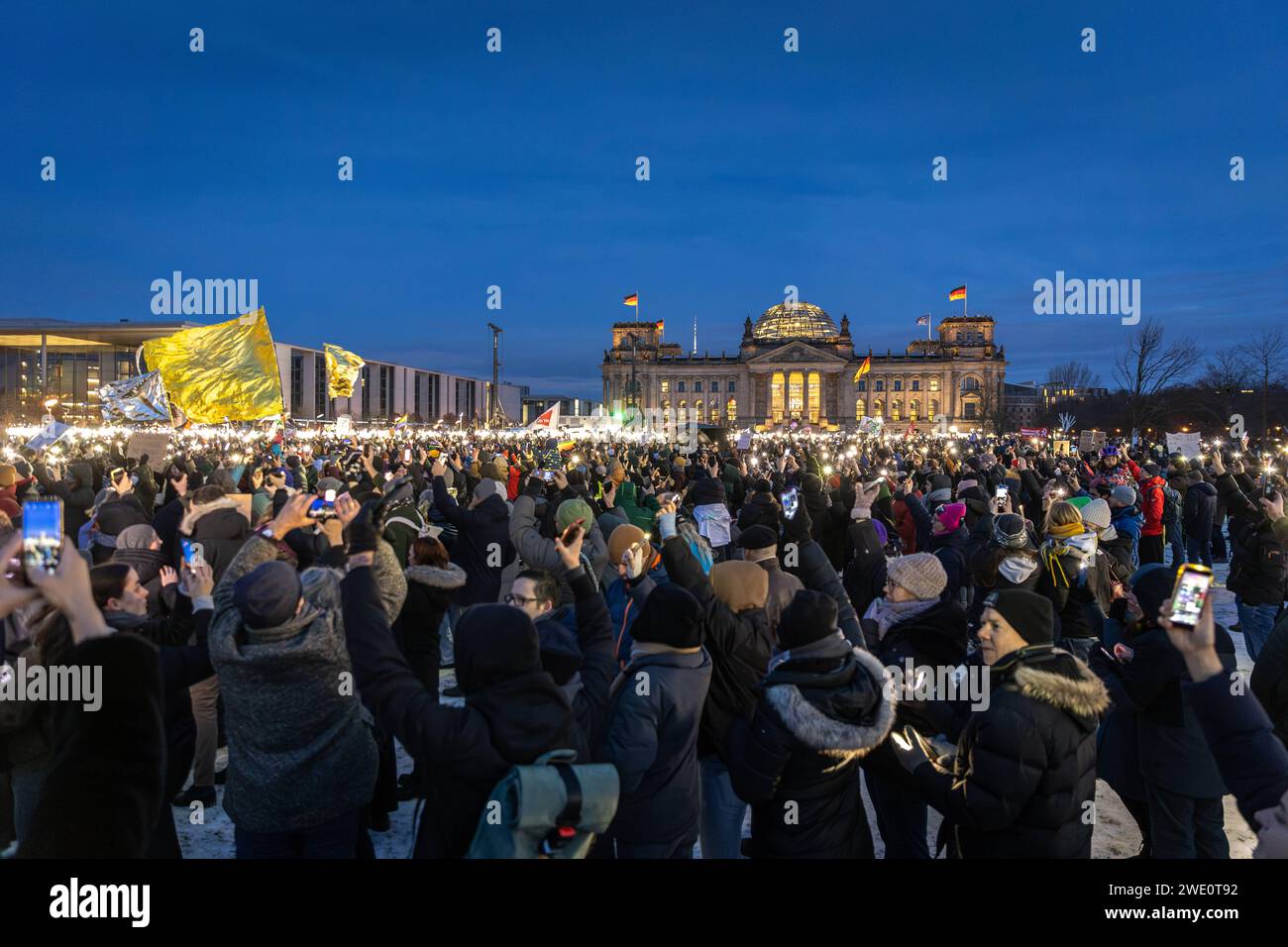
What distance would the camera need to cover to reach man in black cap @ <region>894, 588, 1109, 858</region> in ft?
9.78

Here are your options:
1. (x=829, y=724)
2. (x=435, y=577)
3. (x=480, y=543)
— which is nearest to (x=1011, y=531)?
(x=829, y=724)

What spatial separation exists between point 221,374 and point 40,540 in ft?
37.9

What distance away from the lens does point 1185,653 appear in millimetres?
2570

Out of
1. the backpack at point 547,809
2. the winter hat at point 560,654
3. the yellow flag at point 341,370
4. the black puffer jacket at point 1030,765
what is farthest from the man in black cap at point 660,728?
the yellow flag at point 341,370

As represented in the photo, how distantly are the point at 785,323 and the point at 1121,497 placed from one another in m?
131

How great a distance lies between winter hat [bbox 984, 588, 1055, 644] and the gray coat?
266 centimetres

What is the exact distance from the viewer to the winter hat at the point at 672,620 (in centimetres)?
332

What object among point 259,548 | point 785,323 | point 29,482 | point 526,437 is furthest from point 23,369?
point 785,323

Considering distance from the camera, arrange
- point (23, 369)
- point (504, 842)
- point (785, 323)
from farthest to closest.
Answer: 1. point (785, 323)
2. point (23, 369)
3. point (504, 842)

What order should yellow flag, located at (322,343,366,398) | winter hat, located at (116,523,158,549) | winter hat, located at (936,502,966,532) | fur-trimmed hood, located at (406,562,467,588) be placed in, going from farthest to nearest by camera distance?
yellow flag, located at (322,343,366,398) → winter hat, located at (936,502,966,532) → fur-trimmed hood, located at (406,562,467,588) → winter hat, located at (116,523,158,549)

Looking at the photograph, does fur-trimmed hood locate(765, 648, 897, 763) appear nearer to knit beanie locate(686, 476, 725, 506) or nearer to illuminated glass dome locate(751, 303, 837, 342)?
knit beanie locate(686, 476, 725, 506)

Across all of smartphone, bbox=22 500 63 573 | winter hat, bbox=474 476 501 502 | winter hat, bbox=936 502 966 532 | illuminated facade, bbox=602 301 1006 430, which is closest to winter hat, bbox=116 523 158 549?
smartphone, bbox=22 500 63 573

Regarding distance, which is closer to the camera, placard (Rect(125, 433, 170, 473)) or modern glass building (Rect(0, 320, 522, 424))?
placard (Rect(125, 433, 170, 473))
